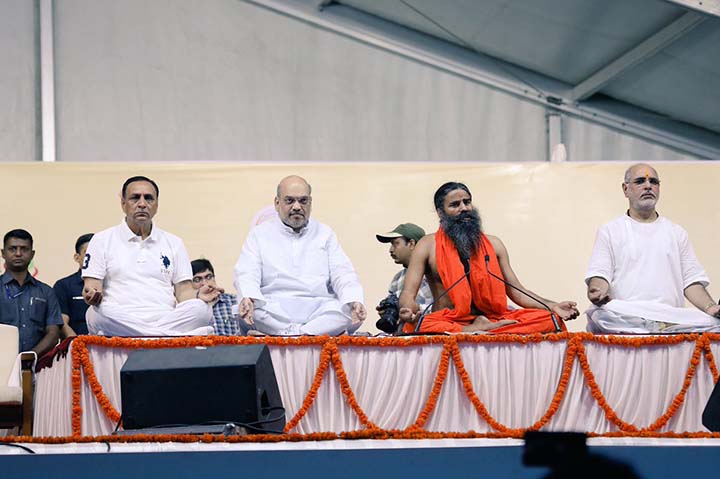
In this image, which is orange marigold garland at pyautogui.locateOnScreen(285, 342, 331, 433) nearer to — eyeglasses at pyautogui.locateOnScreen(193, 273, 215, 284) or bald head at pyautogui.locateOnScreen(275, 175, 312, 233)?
bald head at pyautogui.locateOnScreen(275, 175, 312, 233)

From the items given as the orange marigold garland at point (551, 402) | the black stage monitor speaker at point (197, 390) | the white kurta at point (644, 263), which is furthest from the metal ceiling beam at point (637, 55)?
the black stage monitor speaker at point (197, 390)

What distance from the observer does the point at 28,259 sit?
19.5 feet

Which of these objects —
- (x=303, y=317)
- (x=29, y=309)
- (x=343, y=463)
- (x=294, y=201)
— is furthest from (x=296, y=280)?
(x=343, y=463)

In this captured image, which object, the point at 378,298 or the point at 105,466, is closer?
the point at 105,466

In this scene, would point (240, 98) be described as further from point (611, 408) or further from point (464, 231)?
point (611, 408)

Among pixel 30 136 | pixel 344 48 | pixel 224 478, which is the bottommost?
pixel 224 478

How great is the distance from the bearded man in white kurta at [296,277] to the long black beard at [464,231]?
1.74 ft

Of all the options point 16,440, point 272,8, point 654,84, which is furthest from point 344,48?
point 16,440

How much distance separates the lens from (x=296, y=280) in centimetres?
541

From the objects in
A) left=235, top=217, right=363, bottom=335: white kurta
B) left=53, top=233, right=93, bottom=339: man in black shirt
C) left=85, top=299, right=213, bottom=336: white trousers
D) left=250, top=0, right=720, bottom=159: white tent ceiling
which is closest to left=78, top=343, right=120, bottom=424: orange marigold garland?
left=85, top=299, right=213, bottom=336: white trousers

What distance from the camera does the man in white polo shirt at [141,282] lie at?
16.0 ft

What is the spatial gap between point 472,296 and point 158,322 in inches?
58.8

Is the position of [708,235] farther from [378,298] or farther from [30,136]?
[30,136]

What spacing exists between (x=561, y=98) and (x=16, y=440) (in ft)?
21.0
